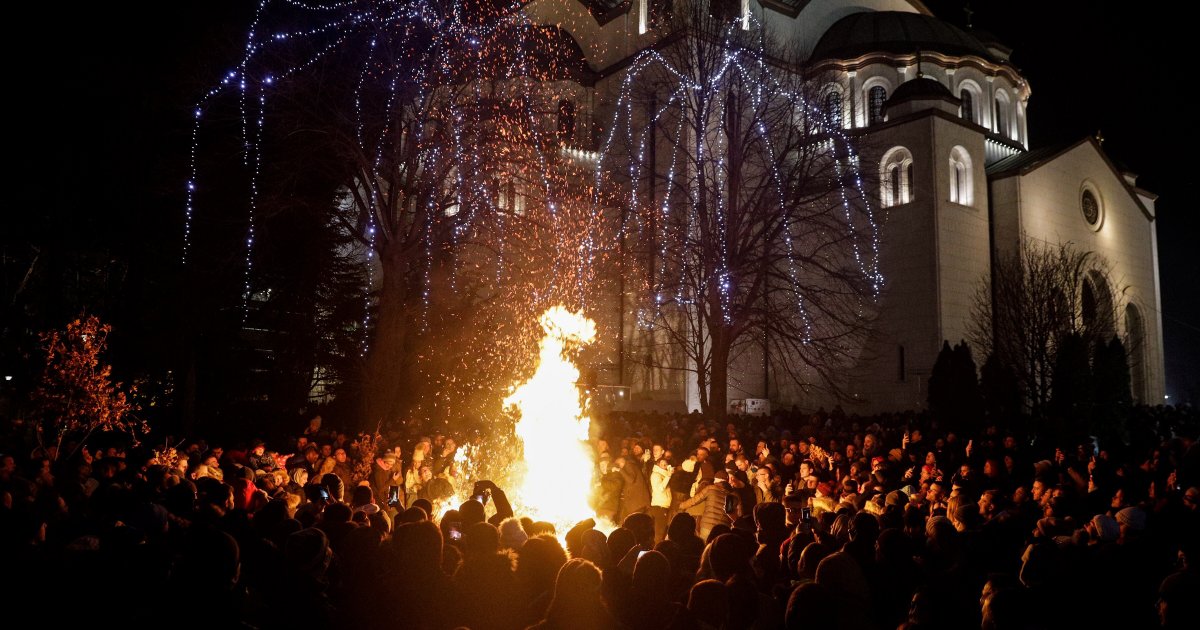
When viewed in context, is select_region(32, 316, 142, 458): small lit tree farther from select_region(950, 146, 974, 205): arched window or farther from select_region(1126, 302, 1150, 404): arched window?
select_region(1126, 302, 1150, 404): arched window

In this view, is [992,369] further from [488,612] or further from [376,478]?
[488,612]

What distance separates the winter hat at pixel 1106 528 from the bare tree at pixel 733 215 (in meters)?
15.5

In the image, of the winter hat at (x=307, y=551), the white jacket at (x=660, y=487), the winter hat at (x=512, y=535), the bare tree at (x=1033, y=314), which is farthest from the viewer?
the bare tree at (x=1033, y=314)

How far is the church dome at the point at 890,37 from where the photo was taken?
127 ft

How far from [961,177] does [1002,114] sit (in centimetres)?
823

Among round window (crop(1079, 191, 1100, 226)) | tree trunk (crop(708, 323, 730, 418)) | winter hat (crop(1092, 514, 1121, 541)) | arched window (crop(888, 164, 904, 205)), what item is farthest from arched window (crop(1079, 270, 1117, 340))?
winter hat (crop(1092, 514, 1121, 541))

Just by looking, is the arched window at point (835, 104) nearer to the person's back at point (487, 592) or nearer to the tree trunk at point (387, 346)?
the tree trunk at point (387, 346)

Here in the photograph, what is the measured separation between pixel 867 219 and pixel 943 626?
106ft

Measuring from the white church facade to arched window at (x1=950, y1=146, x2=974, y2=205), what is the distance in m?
0.06

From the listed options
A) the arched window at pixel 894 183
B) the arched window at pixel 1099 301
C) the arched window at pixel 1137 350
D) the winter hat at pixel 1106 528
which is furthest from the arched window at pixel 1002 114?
the winter hat at pixel 1106 528

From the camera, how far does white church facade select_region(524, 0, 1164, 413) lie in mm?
33562

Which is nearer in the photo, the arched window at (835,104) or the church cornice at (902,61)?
the arched window at (835,104)

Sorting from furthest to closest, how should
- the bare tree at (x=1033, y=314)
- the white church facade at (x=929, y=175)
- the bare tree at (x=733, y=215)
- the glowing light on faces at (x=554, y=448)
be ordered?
1. the white church facade at (x=929, y=175)
2. the bare tree at (x=1033, y=314)
3. the bare tree at (x=733, y=215)
4. the glowing light on faces at (x=554, y=448)

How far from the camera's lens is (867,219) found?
34.9 m
